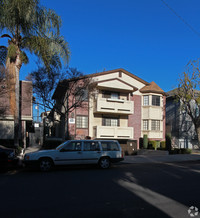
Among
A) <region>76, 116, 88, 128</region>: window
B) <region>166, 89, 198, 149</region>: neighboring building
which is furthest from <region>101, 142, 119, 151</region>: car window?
<region>166, 89, 198, 149</region>: neighboring building

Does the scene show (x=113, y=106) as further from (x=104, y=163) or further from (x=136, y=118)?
(x=104, y=163)

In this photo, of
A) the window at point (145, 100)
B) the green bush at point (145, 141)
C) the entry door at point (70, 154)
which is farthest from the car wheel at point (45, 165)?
the window at point (145, 100)

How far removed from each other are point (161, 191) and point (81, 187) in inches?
105

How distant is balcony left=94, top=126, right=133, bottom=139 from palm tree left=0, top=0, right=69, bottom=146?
996cm

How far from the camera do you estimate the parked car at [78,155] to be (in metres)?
11.5

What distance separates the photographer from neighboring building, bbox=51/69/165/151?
79.8 ft

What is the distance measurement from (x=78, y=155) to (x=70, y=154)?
0.44 m

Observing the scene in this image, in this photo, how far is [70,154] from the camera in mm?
12055

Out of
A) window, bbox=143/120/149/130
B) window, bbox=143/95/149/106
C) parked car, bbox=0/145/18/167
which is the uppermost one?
window, bbox=143/95/149/106

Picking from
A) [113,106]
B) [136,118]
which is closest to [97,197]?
[113,106]

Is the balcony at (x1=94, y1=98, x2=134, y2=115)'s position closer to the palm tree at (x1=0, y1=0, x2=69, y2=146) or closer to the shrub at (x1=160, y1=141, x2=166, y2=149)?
the shrub at (x1=160, y1=141, x2=166, y2=149)

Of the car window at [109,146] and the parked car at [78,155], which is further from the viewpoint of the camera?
the car window at [109,146]

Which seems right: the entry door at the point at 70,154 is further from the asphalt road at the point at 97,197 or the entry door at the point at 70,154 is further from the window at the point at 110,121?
the window at the point at 110,121

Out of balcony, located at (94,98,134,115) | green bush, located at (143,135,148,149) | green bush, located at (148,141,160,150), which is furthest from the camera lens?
green bush, located at (148,141,160,150)
